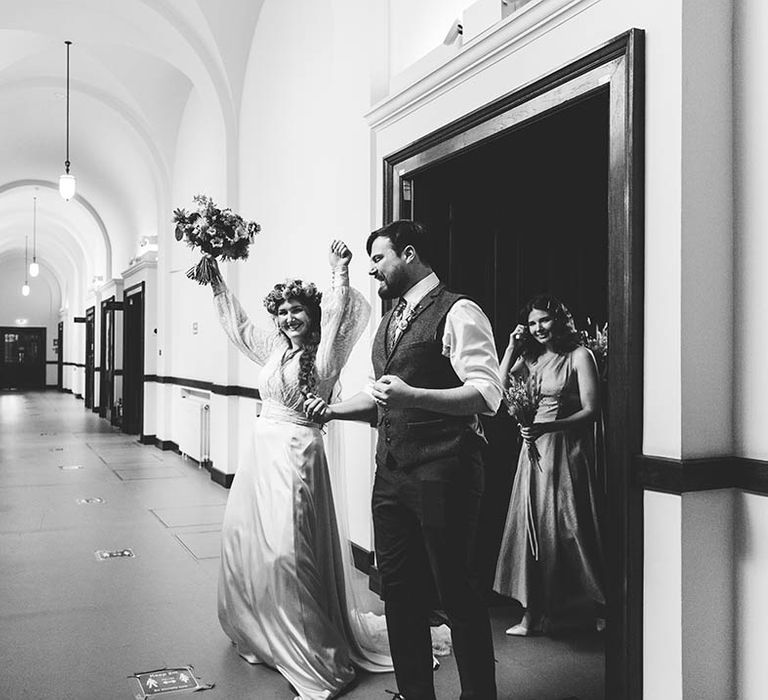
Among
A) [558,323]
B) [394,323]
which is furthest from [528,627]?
[394,323]

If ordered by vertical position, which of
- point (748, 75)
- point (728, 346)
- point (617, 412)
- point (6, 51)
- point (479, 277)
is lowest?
point (617, 412)

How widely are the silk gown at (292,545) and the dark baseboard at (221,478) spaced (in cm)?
478

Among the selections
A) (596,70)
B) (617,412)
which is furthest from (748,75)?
(617,412)

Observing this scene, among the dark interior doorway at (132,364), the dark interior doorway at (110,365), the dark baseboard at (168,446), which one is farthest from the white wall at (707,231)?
the dark interior doorway at (110,365)

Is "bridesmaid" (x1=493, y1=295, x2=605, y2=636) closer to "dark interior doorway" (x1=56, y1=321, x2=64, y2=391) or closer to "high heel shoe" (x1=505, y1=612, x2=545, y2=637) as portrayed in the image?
"high heel shoe" (x1=505, y1=612, x2=545, y2=637)

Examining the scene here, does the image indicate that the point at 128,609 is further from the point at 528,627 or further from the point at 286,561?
the point at 528,627

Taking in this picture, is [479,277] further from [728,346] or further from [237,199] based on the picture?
[237,199]

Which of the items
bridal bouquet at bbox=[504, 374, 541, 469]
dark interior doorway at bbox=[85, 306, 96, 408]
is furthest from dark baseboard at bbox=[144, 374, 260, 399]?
dark interior doorway at bbox=[85, 306, 96, 408]

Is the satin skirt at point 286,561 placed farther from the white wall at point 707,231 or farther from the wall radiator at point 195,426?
the wall radiator at point 195,426

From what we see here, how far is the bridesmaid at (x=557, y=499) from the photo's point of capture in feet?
12.9

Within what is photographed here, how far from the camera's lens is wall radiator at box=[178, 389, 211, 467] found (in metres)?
9.85

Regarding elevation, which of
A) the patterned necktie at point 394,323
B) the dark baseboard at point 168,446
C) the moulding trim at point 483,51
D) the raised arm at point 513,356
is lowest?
the dark baseboard at point 168,446

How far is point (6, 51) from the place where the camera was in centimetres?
1038

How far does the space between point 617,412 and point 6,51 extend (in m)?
10.2
